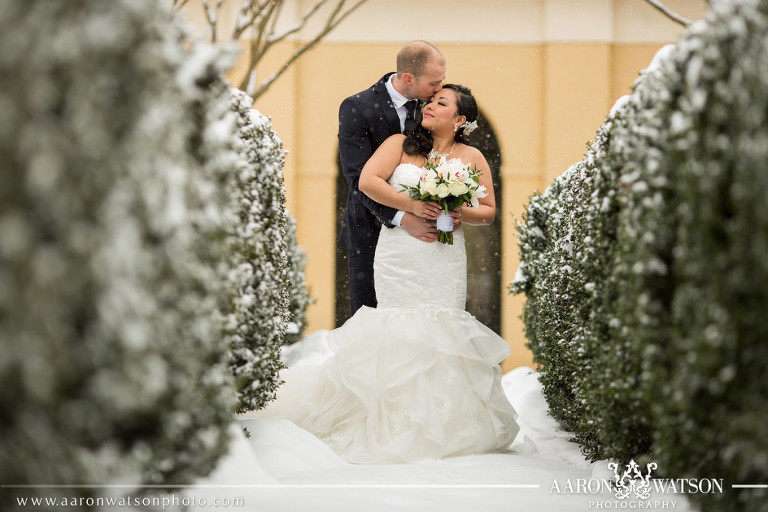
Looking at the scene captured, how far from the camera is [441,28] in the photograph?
1093 centimetres

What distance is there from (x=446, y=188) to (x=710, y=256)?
2614 millimetres

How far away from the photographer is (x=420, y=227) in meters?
5.07

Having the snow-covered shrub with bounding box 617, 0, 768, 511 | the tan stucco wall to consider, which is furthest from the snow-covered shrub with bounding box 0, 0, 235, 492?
the tan stucco wall

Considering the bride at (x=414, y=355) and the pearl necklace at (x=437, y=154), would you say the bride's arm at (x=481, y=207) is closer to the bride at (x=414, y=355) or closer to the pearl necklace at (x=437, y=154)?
the bride at (x=414, y=355)

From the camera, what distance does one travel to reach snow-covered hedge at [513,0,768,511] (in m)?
2.20

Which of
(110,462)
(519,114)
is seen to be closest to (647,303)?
(110,462)

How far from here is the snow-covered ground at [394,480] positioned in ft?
10.5

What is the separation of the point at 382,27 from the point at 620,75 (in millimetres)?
3673

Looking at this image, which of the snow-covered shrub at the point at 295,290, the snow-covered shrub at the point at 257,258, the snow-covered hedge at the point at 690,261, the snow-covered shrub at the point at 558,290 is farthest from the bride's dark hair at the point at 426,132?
the snow-covered shrub at the point at 295,290

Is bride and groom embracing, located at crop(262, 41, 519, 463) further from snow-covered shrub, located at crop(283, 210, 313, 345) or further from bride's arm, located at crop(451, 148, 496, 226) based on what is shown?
snow-covered shrub, located at crop(283, 210, 313, 345)

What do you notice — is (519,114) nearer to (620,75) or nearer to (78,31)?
(620,75)

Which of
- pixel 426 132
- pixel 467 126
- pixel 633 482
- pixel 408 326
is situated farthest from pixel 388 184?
pixel 633 482

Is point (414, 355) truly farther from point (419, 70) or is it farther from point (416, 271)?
point (419, 70)

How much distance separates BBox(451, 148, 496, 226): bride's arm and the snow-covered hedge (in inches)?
60.9
